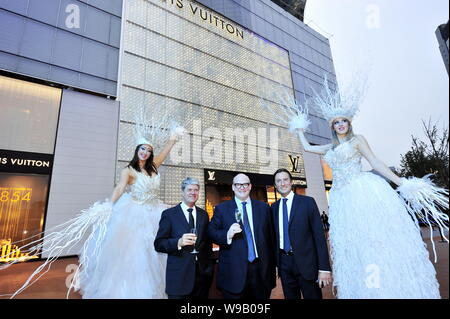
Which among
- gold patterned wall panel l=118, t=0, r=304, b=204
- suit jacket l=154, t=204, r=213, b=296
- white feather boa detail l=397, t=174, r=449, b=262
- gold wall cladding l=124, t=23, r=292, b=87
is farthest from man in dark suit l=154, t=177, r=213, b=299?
gold wall cladding l=124, t=23, r=292, b=87

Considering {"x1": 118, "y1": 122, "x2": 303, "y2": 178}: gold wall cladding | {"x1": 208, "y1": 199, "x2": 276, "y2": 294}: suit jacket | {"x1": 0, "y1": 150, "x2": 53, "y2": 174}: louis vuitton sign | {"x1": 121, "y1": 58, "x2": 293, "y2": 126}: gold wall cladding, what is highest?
{"x1": 121, "y1": 58, "x2": 293, "y2": 126}: gold wall cladding

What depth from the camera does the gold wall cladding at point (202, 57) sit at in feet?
37.5

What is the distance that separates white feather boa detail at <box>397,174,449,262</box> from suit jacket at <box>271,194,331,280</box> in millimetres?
861

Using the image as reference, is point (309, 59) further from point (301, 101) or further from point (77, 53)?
point (77, 53)

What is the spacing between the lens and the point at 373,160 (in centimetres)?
240

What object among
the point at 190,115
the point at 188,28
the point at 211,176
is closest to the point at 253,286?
the point at 211,176

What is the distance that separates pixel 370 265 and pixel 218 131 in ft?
37.9

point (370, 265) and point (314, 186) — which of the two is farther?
point (314, 186)

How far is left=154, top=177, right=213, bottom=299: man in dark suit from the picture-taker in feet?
6.56

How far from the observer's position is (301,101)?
61.2 feet

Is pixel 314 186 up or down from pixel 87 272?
up

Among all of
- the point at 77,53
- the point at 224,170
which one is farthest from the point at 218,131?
the point at 77,53

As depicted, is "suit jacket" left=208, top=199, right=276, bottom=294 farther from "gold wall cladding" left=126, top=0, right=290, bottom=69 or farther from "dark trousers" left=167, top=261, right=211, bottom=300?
"gold wall cladding" left=126, top=0, right=290, bottom=69

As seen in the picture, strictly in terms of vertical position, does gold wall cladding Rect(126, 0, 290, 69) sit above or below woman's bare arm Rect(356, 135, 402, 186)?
above
